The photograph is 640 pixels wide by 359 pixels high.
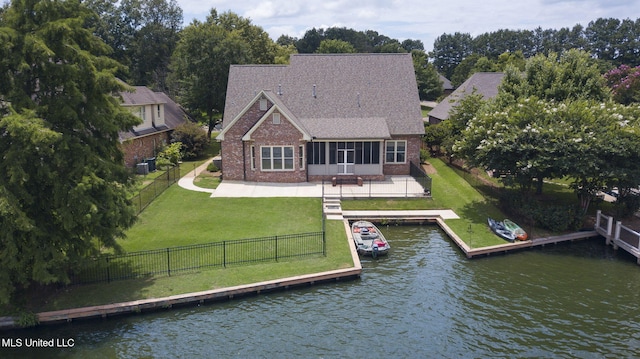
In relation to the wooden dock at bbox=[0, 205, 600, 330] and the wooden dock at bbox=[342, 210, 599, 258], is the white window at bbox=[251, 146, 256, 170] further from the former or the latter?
the wooden dock at bbox=[0, 205, 600, 330]

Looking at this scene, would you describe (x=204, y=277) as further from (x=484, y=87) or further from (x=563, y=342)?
(x=484, y=87)

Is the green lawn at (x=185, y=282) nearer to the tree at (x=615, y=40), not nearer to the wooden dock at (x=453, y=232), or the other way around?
the wooden dock at (x=453, y=232)

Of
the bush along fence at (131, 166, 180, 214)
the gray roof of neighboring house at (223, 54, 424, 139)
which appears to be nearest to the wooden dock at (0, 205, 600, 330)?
the bush along fence at (131, 166, 180, 214)

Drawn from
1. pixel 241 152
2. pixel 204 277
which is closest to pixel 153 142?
pixel 241 152

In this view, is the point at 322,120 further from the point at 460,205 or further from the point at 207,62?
the point at 207,62

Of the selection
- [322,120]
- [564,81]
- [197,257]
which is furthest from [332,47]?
[197,257]

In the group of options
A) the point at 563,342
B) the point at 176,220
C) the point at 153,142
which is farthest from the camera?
the point at 153,142
